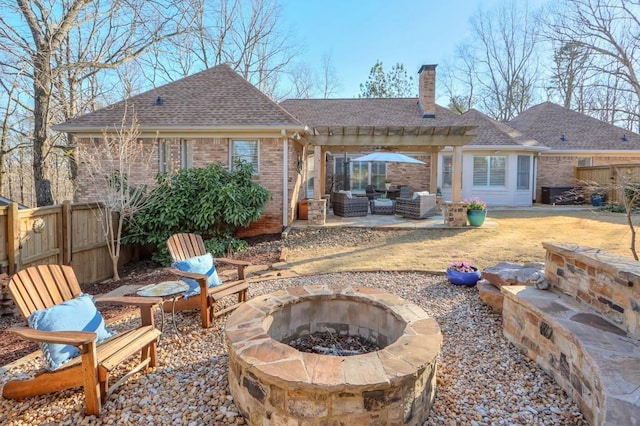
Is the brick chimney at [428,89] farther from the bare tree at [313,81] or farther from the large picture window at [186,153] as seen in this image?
the bare tree at [313,81]

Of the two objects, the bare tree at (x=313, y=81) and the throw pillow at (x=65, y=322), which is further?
the bare tree at (x=313, y=81)

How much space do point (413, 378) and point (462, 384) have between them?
36.7 inches

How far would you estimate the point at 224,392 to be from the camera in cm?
262

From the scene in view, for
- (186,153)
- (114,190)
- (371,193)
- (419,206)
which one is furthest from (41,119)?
(371,193)

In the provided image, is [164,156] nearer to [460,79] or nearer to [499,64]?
[460,79]

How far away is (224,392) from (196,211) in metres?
6.17

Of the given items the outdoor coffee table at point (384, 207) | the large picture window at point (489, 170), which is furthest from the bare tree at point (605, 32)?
the outdoor coffee table at point (384, 207)

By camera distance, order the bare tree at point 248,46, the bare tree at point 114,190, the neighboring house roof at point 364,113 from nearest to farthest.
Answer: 1. the bare tree at point 114,190
2. the neighboring house roof at point 364,113
3. the bare tree at point 248,46

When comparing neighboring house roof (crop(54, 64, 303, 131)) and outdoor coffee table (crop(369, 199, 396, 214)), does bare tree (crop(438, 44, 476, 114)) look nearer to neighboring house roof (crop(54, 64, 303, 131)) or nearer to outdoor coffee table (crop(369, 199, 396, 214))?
outdoor coffee table (crop(369, 199, 396, 214))

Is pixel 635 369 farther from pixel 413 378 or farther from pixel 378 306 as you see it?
pixel 378 306

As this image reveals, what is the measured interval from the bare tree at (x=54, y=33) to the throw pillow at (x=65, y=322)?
329 inches

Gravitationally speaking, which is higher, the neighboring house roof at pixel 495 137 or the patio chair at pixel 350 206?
the neighboring house roof at pixel 495 137

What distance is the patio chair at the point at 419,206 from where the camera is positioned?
10945 mm

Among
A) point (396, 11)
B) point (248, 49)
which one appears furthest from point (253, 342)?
point (248, 49)
